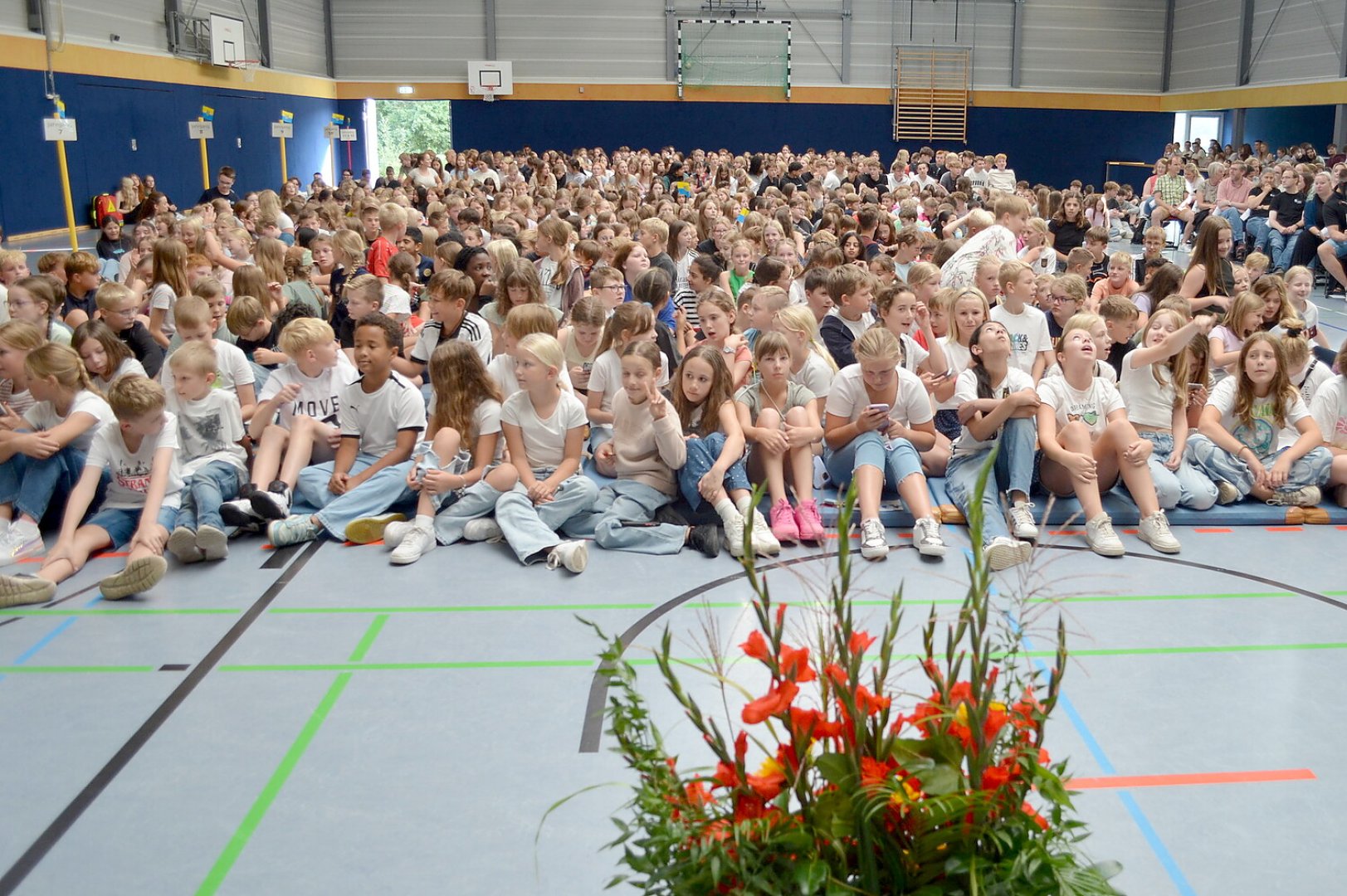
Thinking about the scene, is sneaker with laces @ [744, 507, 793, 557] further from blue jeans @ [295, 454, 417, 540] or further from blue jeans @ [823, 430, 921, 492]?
blue jeans @ [295, 454, 417, 540]

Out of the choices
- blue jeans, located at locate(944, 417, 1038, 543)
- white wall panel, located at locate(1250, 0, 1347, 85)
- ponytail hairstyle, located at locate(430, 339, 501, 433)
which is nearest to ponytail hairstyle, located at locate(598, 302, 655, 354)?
ponytail hairstyle, located at locate(430, 339, 501, 433)

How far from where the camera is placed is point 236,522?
223 inches

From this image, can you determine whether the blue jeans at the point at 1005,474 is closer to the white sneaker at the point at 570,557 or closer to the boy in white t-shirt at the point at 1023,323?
the boy in white t-shirt at the point at 1023,323

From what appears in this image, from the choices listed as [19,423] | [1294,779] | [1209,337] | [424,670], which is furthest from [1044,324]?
[19,423]

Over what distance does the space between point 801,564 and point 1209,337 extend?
138 inches

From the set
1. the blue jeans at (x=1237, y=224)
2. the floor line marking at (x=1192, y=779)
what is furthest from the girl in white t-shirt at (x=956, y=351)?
the blue jeans at (x=1237, y=224)

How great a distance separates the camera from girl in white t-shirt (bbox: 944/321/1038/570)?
5672 millimetres

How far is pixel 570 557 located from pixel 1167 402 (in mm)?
3445

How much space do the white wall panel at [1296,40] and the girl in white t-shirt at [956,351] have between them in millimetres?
18726

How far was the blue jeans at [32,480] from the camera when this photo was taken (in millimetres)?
5711

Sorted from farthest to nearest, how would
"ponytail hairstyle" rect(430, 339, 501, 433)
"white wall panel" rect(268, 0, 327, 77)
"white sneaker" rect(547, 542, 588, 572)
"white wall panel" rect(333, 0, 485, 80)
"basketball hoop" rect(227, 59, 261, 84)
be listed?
"white wall panel" rect(333, 0, 485, 80) → "white wall panel" rect(268, 0, 327, 77) → "basketball hoop" rect(227, 59, 261, 84) → "ponytail hairstyle" rect(430, 339, 501, 433) → "white sneaker" rect(547, 542, 588, 572)

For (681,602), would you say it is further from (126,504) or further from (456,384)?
(126,504)

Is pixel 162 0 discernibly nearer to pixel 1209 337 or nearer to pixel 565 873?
pixel 1209 337

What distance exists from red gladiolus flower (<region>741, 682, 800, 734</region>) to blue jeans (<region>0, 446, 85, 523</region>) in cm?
520
